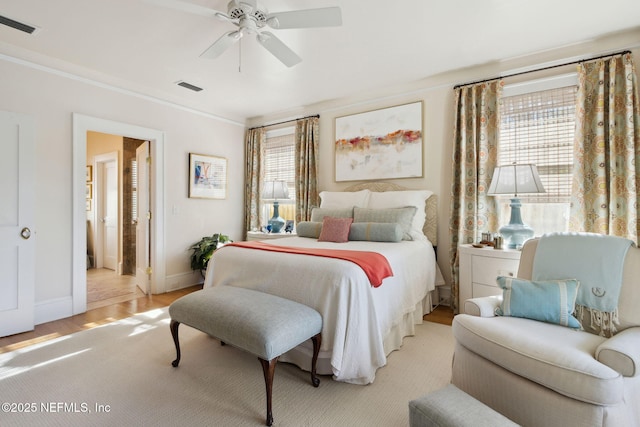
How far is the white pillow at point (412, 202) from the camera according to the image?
331cm

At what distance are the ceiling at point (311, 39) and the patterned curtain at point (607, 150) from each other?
1.36 feet

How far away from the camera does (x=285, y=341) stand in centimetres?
163

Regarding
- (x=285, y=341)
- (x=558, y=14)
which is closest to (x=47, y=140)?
(x=285, y=341)

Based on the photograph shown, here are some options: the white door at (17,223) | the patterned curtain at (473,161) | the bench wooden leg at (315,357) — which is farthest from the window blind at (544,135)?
the white door at (17,223)

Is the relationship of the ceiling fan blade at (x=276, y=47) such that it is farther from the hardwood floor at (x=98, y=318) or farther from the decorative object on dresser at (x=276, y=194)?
the hardwood floor at (x=98, y=318)

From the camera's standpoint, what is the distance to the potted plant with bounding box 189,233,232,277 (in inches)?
168

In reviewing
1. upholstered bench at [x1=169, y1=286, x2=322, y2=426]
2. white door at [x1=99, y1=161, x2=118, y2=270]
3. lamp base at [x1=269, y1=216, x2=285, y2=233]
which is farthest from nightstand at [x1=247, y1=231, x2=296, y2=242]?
white door at [x1=99, y1=161, x2=118, y2=270]

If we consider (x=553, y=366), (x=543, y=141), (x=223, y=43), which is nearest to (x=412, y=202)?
(x=543, y=141)

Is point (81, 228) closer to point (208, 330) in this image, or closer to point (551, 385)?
point (208, 330)

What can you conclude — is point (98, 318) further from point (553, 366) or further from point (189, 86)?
point (553, 366)

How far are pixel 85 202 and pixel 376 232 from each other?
3177 mm

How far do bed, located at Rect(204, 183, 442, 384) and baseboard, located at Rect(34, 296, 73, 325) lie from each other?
6.01 ft

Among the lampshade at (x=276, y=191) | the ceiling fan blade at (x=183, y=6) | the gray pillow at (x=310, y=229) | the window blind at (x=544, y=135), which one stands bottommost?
the gray pillow at (x=310, y=229)

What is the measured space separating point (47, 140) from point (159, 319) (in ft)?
7.09
